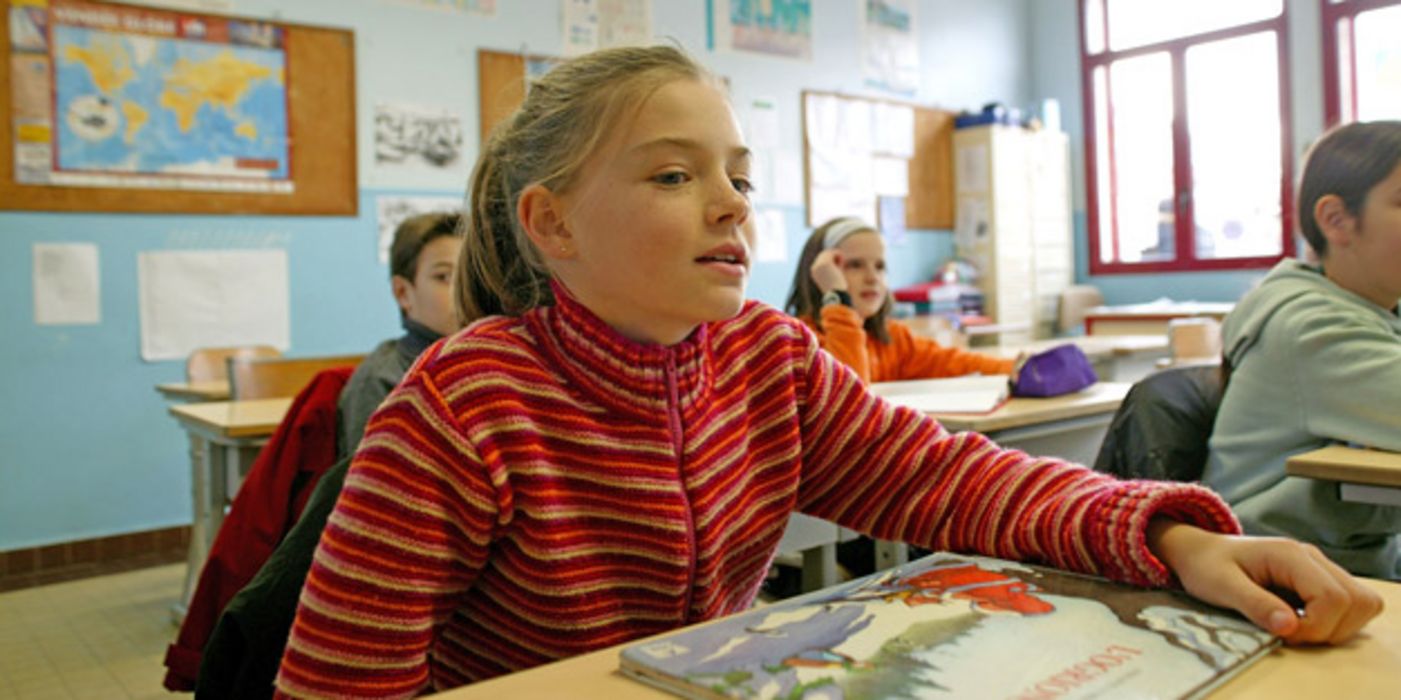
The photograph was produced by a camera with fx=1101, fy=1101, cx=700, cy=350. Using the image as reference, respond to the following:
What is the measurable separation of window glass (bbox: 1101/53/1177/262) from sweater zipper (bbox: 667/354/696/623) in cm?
663

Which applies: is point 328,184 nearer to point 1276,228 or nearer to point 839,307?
point 839,307

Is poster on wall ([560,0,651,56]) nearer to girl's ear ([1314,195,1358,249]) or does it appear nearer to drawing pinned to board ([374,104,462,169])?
drawing pinned to board ([374,104,462,169])

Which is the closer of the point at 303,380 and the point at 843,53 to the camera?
the point at 303,380

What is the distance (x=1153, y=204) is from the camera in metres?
6.89

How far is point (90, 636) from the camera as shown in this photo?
296cm

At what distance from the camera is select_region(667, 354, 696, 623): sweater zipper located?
838 mm

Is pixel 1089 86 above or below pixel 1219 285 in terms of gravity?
above

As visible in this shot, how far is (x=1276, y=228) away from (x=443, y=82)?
4793 mm

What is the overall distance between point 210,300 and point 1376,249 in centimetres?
355

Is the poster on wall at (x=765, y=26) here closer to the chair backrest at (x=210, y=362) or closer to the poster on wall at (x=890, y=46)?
the poster on wall at (x=890, y=46)

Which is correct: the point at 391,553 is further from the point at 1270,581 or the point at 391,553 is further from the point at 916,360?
the point at 916,360

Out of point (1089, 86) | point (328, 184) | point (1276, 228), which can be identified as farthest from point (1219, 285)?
point (328, 184)

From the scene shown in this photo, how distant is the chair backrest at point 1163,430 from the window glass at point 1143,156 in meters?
5.61

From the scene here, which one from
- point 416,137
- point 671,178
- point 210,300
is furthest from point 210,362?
point 671,178
